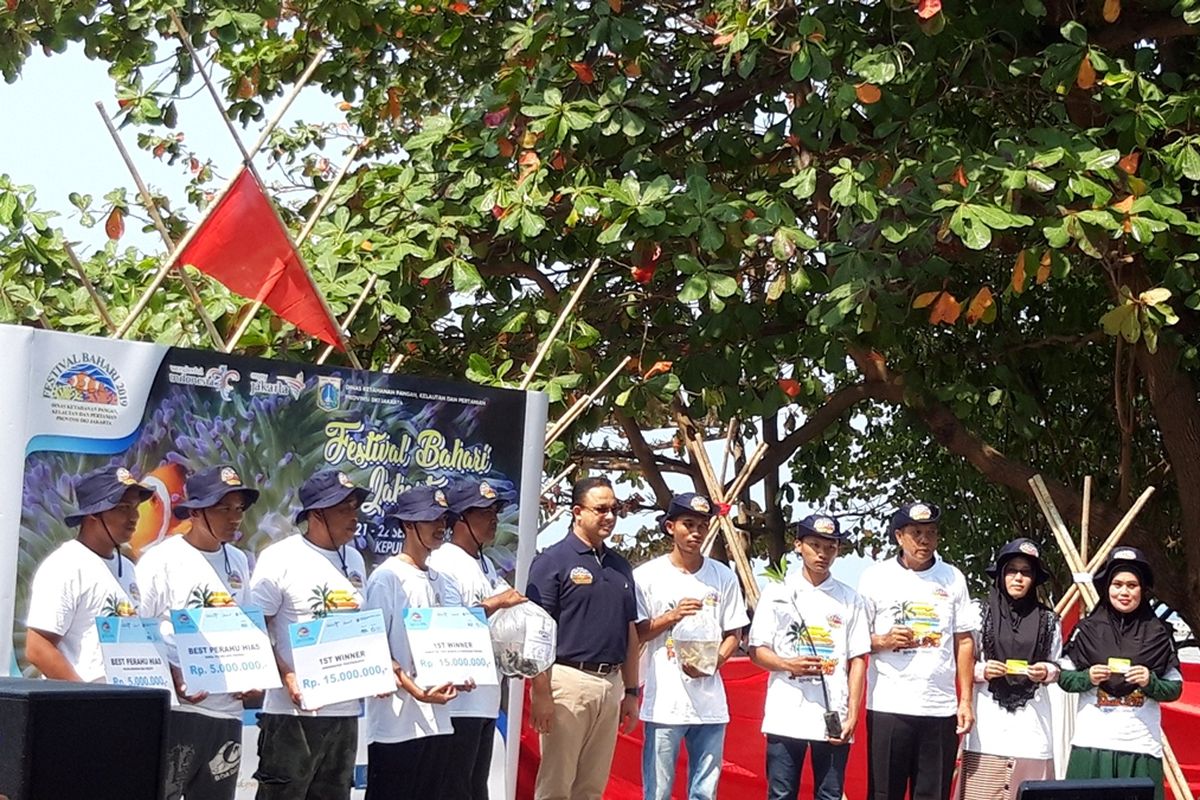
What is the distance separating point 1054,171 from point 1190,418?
2.72 meters

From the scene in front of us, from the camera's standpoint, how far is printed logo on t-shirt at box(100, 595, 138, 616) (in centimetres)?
580

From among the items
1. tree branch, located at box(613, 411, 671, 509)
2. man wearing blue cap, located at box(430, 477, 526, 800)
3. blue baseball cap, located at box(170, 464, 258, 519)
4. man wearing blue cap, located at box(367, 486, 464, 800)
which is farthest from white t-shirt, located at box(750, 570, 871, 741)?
tree branch, located at box(613, 411, 671, 509)

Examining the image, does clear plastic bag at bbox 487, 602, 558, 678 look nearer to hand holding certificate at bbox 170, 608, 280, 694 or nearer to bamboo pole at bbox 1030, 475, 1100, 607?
hand holding certificate at bbox 170, 608, 280, 694

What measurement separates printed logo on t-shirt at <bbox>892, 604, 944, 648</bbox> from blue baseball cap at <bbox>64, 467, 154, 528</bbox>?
10.9 ft

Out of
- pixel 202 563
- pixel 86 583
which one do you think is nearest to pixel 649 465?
pixel 202 563

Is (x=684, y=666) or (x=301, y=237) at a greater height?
(x=301, y=237)

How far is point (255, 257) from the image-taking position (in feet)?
23.8

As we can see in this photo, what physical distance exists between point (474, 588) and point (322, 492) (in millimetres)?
735

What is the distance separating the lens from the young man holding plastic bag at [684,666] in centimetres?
750

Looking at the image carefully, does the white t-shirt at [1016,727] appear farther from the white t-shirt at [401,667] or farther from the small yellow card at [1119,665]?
the white t-shirt at [401,667]

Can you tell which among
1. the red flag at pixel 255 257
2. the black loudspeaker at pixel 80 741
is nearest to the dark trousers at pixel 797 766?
the red flag at pixel 255 257

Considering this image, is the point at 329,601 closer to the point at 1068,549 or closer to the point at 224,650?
the point at 224,650

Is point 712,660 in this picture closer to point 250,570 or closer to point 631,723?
point 631,723

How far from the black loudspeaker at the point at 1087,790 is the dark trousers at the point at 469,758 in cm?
254
